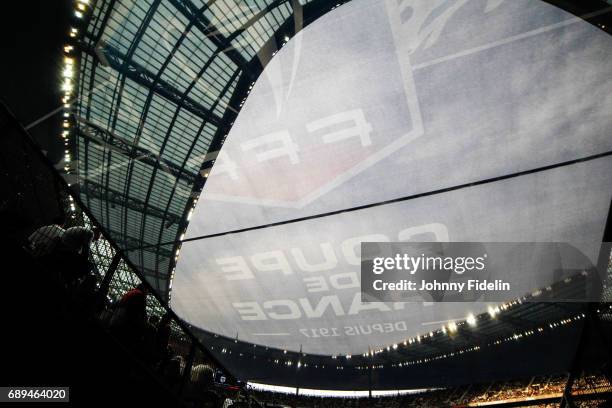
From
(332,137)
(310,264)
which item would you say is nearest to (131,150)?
(332,137)

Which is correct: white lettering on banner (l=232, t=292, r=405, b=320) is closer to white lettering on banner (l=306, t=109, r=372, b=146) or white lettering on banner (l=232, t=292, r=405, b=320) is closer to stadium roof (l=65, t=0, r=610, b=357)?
stadium roof (l=65, t=0, r=610, b=357)

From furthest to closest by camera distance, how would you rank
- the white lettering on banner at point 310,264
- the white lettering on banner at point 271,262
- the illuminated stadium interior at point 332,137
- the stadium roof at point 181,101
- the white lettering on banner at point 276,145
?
the white lettering on banner at point 271,262 → the white lettering on banner at point 310,264 → the white lettering on banner at point 276,145 → the stadium roof at point 181,101 → the illuminated stadium interior at point 332,137

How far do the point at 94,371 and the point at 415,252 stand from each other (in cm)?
1040

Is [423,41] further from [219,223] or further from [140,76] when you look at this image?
[219,223]

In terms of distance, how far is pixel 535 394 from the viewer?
16.5m

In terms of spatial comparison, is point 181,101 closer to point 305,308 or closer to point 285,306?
point 285,306

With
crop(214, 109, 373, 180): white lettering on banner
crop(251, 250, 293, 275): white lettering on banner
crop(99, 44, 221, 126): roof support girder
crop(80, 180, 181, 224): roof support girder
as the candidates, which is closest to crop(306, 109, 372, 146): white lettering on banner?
crop(214, 109, 373, 180): white lettering on banner

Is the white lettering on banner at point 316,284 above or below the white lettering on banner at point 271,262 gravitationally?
below

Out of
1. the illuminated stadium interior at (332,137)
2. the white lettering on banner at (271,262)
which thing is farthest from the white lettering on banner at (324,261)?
the white lettering on banner at (271,262)

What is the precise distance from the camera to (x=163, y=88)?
9578 mm

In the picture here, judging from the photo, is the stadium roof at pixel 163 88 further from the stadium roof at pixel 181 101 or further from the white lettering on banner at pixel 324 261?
the white lettering on banner at pixel 324 261

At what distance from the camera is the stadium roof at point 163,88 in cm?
753

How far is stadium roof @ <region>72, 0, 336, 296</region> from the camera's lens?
7527mm

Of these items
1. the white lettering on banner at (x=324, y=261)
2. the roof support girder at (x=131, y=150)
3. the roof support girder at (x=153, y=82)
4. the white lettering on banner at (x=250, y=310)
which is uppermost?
the roof support girder at (x=153, y=82)
